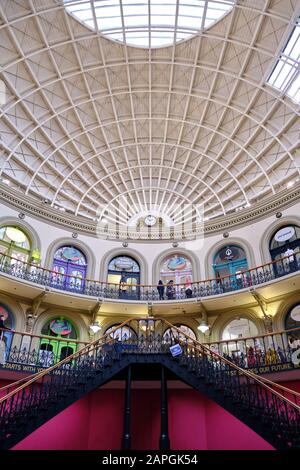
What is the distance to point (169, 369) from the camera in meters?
10.6

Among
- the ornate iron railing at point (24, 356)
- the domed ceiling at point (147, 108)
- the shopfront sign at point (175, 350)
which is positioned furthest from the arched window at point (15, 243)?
the shopfront sign at point (175, 350)

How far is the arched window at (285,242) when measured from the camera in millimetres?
19075

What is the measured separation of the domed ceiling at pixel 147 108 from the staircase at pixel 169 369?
13.7m

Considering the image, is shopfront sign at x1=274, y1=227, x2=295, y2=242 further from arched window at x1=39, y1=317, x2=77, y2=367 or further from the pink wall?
arched window at x1=39, y1=317, x2=77, y2=367

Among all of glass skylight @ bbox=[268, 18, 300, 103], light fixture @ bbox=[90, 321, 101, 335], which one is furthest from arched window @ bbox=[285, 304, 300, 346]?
glass skylight @ bbox=[268, 18, 300, 103]

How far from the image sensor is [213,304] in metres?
18.9

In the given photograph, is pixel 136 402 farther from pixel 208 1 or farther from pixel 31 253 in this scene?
pixel 208 1

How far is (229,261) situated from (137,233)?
7.19m

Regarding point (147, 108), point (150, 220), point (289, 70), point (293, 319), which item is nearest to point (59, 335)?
point (150, 220)

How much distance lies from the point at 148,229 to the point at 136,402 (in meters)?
13.8

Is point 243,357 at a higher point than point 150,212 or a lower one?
lower

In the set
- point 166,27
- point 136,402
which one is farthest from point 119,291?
point 166,27

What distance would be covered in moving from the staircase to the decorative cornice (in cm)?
1226

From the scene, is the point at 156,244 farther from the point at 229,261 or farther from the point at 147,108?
the point at 147,108
